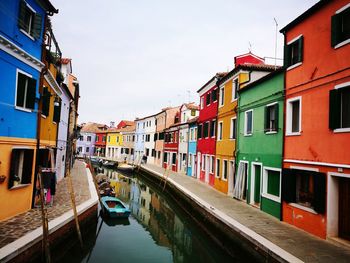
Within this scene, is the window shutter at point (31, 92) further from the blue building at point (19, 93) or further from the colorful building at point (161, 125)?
the colorful building at point (161, 125)

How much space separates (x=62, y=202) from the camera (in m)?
13.1

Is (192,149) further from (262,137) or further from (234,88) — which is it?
(262,137)

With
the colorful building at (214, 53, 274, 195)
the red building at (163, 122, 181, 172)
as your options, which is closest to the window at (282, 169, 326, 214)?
the colorful building at (214, 53, 274, 195)

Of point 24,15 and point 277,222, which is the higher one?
point 24,15

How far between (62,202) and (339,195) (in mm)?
11734

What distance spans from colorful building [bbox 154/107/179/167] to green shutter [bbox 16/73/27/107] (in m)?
29.6

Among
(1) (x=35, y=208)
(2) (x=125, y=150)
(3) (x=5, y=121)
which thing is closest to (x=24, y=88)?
(3) (x=5, y=121)

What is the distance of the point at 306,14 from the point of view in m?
10.8

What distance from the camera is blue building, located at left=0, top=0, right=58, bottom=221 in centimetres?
948

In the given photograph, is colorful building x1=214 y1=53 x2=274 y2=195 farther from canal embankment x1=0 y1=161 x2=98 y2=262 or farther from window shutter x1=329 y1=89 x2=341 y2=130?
canal embankment x1=0 y1=161 x2=98 y2=262

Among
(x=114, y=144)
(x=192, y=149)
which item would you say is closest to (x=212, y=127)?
(x=192, y=149)

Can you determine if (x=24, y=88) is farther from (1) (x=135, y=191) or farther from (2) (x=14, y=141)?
(1) (x=135, y=191)

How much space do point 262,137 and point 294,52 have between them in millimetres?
4497

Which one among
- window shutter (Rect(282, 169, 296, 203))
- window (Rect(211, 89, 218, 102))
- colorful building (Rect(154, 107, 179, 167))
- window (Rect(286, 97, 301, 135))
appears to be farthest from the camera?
colorful building (Rect(154, 107, 179, 167))
